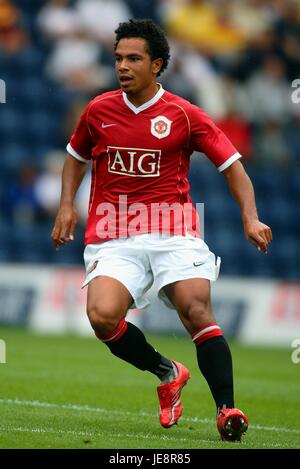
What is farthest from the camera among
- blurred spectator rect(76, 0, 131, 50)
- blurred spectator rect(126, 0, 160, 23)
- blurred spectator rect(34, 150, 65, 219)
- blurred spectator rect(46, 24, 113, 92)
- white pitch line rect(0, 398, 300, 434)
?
blurred spectator rect(126, 0, 160, 23)

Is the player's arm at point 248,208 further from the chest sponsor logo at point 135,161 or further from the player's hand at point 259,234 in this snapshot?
the chest sponsor logo at point 135,161

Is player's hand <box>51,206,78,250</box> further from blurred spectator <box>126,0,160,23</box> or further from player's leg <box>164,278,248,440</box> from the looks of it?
Result: blurred spectator <box>126,0,160,23</box>

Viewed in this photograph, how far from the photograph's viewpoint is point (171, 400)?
6680 mm

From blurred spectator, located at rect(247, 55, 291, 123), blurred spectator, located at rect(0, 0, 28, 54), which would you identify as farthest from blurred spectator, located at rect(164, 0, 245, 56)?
blurred spectator, located at rect(0, 0, 28, 54)

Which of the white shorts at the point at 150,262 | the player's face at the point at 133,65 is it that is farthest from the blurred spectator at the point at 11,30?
the white shorts at the point at 150,262

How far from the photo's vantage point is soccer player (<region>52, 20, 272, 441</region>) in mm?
6469

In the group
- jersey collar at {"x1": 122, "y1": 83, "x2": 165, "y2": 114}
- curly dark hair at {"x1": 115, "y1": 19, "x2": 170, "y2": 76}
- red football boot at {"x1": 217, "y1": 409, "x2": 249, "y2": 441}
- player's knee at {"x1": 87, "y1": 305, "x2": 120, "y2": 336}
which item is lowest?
red football boot at {"x1": 217, "y1": 409, "x2": 249, "y2": 441}

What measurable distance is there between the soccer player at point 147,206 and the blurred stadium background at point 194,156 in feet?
19.1

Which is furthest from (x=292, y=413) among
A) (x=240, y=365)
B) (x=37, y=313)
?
(x=37, y=313)

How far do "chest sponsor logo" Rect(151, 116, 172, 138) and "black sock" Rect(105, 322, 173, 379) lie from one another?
1155 millimetres

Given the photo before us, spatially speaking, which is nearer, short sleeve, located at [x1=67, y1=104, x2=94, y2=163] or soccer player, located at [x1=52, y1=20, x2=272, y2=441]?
soccer player, located at [x1=52, y1=20, x2=272, y2=441]

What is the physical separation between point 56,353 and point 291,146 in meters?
7.54

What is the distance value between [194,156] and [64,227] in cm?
1018
